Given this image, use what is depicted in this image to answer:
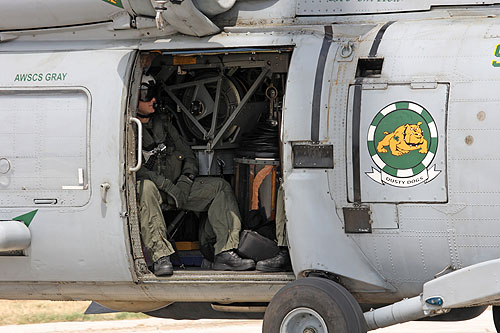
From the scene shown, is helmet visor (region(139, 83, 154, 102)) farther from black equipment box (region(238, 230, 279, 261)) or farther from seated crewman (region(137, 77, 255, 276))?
black equipment box (region(238, 230, 279, 261))

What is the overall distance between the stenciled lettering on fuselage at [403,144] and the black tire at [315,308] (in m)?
0.86

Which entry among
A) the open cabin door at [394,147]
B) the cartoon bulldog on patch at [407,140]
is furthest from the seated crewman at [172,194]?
the cartoon bulldog on patch at [407,140]

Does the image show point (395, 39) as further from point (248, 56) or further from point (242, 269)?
point (242, 269)

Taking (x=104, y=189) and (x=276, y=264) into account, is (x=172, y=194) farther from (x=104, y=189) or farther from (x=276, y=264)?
(x=276, y=264)

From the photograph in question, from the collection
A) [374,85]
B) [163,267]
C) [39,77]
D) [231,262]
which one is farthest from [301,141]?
[39,77]

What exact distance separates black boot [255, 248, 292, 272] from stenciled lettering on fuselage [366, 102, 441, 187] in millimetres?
1193

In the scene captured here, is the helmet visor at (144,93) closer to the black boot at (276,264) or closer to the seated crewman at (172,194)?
the seated crewman at (172,194)

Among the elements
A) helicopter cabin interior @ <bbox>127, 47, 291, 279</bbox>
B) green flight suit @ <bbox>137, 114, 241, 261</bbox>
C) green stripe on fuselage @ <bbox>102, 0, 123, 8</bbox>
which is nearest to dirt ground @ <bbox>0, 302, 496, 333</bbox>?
helicopter cabin interior @ <bbox>127, 47, 291, 279</bbox>

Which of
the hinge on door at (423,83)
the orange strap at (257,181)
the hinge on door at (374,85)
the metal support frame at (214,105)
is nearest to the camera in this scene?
the hinge on door at (423,83)

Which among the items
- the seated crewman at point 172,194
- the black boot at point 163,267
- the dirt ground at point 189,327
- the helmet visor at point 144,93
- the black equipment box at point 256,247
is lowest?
the dirt ground at point 189,327

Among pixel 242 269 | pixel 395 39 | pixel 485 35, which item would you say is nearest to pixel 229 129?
pixel 242 269

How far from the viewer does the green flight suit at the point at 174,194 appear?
301 inches

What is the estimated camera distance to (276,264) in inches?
297

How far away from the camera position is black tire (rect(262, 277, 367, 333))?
6.59 meters
